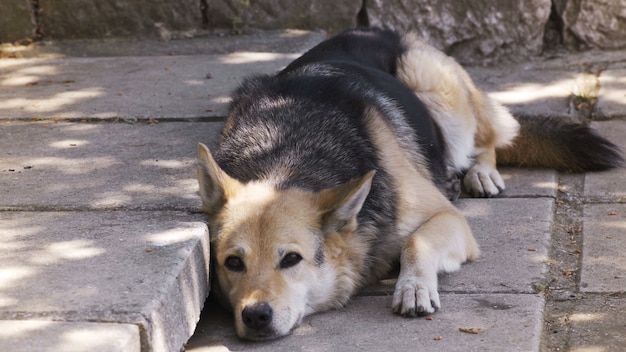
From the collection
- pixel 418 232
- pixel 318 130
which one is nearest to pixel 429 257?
pixel 418 232

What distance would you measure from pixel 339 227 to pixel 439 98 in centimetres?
210

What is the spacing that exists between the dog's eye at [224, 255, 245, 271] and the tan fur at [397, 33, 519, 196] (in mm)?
2219

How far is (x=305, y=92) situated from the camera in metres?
4.57

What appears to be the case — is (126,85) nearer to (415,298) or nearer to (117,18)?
(117,18)

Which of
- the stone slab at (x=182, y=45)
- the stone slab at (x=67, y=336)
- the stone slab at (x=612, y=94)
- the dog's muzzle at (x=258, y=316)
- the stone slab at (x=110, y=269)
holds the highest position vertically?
the stone slab at (x=67, y=336)

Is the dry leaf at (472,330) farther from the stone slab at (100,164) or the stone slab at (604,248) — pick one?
the stone slab at (100,164)

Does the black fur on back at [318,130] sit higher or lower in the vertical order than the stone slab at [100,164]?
higher

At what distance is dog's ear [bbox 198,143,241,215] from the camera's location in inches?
151

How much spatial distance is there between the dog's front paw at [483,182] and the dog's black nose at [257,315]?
2.20 metres

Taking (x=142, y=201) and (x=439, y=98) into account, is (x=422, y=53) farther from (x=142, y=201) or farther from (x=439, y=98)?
(x=142, y=201)

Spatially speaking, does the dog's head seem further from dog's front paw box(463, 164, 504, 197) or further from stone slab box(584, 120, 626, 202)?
stone slab box(584, 120, 626, 202)

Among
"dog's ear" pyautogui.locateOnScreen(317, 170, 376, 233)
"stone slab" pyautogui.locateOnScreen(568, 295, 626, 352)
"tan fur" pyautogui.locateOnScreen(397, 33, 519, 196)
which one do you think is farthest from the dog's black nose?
"tan fur" pyautogui.locateOnScreen(397, 33, 519, 196)

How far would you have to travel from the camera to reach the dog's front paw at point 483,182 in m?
5.32

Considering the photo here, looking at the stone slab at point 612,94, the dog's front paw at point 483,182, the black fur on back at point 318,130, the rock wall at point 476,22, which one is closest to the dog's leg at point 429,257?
the black fur on back at point 318,130
